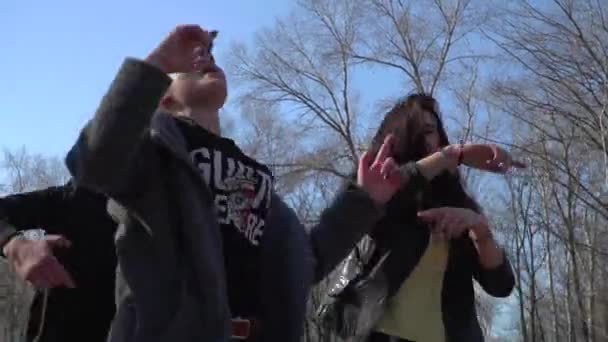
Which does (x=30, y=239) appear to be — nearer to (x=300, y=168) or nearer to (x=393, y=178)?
(x=393, y=178)

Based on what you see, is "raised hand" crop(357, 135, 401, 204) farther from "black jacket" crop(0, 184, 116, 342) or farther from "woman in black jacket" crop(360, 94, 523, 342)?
"black jacket" crop(0, 184, 116, 342)

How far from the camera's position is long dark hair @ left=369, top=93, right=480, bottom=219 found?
2924 millimetres

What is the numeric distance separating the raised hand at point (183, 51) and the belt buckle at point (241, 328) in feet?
2.21

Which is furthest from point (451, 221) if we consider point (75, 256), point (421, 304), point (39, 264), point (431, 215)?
point (39, 264)

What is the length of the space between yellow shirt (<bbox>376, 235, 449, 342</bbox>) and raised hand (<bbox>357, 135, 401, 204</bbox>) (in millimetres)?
485

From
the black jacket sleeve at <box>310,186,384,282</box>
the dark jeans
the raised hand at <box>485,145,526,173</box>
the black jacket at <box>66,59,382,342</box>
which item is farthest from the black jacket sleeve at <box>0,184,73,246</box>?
the raised hand at <box>485,145,526,173</box>

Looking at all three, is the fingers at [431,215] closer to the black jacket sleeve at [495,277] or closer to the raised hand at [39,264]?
the black jacket sleeve at [495,277]

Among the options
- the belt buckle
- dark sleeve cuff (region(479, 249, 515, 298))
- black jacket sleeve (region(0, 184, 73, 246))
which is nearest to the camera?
the belt buckle

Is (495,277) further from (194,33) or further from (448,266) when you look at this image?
(194,33)

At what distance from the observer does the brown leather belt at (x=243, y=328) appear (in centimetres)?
169

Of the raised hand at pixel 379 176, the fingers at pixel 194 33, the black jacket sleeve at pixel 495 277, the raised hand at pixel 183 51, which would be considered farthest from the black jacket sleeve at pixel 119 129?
the black jacket sleeve at pixel 495 277

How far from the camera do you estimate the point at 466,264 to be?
2.84m

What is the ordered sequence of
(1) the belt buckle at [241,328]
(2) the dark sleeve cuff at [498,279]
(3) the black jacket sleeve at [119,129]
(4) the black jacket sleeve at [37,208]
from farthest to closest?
(2) the dark sleeve cuff at [498,279] → (4) the black jacket sleeve at [37,208] → (1) the belt buckle at [241,328] → (3) the black jacket sleeve at [119,129]

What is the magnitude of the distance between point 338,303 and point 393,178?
0.67m
